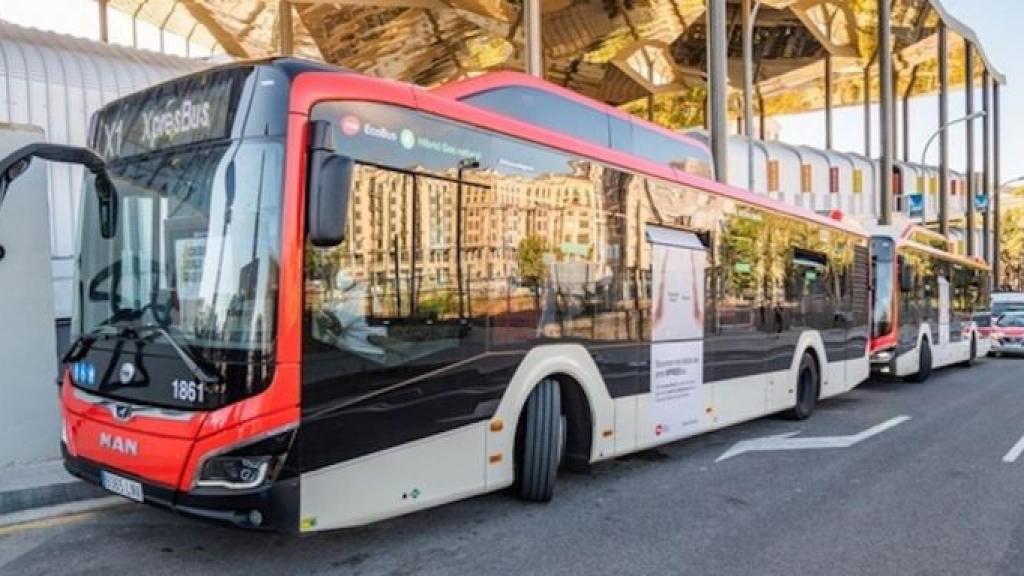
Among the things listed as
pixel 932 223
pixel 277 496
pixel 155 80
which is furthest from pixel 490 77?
pixel 932 223

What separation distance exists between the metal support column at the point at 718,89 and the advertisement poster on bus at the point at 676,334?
1188 cm

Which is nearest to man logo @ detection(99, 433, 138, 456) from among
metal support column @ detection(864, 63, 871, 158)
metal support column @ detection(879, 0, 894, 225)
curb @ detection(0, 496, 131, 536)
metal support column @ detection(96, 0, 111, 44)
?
curb @ detection(0, 496, 131, 536)

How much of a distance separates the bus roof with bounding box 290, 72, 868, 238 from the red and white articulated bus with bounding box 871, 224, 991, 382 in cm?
816

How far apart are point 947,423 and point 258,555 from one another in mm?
9723

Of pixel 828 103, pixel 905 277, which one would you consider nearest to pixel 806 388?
pixel 905 277

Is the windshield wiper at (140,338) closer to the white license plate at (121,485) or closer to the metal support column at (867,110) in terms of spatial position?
the white license plate at (121,485)

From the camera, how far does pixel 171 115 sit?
475 cm

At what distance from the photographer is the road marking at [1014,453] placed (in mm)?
8508

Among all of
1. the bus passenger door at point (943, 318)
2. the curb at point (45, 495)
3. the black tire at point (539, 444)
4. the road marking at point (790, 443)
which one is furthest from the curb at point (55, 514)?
the bus passenger door at point (943, 318)

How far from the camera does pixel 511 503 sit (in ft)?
20.9

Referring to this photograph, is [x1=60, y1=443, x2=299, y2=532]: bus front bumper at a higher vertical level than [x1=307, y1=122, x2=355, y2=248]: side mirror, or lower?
lower

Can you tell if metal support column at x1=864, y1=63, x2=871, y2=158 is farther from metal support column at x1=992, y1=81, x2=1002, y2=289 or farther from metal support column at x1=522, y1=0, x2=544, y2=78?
metal support column at x1=522, y1=0, x2=544, y2=78

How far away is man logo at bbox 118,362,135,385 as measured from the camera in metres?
4.59

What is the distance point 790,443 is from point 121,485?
7.29m
